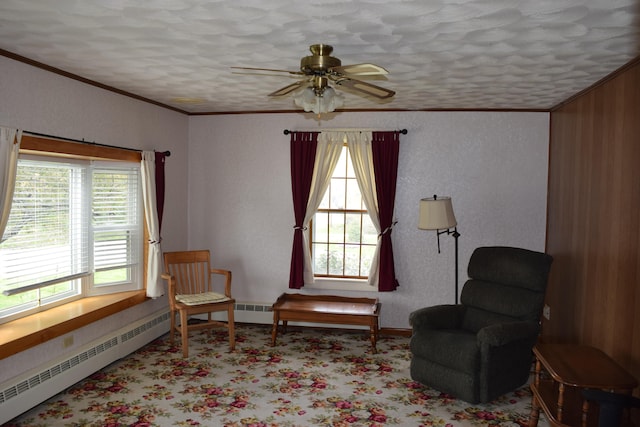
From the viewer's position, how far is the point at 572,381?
2822mm

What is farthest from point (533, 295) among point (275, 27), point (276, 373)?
point (275, 27)

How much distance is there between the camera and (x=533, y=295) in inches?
162

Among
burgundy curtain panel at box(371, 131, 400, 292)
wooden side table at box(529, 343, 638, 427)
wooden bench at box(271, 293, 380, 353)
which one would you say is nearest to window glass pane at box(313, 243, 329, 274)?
wooden bench at box(271, 293, 380, 353)

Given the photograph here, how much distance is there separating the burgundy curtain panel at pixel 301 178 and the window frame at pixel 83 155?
1611mm

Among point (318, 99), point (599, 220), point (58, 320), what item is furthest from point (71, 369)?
point (599, 220)

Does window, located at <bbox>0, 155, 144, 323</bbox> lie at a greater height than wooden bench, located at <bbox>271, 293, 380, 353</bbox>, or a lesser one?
greater

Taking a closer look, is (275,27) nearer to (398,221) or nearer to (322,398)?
(322,398)

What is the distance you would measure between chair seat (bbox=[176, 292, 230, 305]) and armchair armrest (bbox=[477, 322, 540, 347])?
8.27ft

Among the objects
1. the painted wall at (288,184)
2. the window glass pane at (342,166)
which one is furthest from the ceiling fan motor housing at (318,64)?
the window glass pane at (342,166)

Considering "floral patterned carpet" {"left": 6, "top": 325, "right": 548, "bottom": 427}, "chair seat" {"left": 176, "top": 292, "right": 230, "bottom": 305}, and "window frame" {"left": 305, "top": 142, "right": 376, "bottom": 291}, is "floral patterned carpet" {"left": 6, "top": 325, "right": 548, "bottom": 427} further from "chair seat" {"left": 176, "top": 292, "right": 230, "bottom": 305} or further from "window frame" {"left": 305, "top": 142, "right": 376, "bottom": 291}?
"window frame" {"left": 305, "top": 142, "right": 376, "bottom": 291}

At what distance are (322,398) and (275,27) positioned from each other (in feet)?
9.18

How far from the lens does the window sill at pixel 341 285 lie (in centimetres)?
569

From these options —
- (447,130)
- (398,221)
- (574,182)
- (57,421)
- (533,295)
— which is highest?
(447,130)

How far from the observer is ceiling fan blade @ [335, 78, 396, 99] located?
2808mm
